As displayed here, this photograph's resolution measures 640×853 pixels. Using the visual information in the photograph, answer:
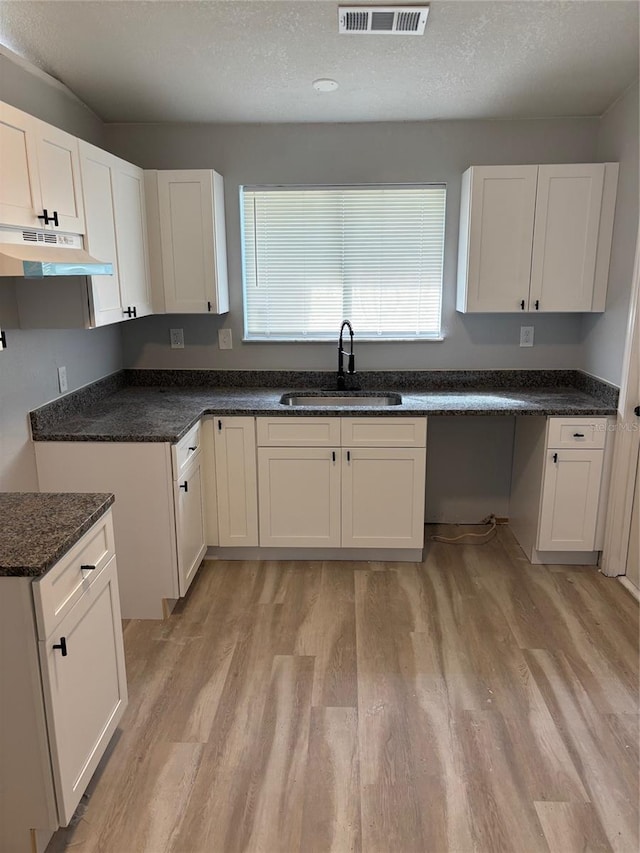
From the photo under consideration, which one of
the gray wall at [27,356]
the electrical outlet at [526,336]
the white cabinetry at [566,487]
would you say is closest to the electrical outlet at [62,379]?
the gray wall at [27,356]

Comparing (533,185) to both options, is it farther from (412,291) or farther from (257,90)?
(257,90)

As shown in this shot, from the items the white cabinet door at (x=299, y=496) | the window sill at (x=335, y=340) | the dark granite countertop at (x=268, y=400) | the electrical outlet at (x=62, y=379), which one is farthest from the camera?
the window sill at (x=335, y=340)

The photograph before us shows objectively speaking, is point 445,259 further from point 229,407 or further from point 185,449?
point 185,449

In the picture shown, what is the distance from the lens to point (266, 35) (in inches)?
93.4

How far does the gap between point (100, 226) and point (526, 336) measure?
245cm

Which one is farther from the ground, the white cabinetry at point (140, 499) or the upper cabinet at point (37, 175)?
the upper cabinet at point (37, 175)

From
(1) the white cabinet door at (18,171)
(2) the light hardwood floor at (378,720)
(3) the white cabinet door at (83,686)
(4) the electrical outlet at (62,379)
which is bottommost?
(2) the light hardwood floor at (378,720)

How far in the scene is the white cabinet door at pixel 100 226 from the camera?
8.25 feet

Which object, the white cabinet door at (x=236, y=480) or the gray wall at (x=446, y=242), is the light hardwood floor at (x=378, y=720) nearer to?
the white cabinet door at (x=236, y=480)

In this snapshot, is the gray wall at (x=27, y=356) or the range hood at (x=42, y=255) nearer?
the range hood at (x=42, y=255)

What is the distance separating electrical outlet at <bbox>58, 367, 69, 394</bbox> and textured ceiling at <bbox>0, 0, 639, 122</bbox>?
1.33 m

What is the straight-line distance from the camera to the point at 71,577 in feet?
5.37

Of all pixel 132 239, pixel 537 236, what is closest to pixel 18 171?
pixel 132 239

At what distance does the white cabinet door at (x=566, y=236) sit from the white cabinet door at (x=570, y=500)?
0.84 m
